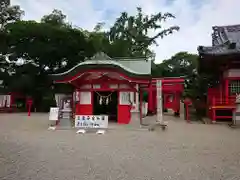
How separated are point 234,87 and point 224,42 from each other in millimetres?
2960

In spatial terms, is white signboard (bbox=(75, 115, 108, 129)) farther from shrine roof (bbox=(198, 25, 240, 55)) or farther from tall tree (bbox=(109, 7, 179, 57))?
tall tree (bbox=(109, 7, 179, 57))

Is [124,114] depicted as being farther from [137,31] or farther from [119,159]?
[137,31]

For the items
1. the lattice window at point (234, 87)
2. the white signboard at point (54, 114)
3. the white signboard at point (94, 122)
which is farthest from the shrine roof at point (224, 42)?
the white signboard at point (54, 114)

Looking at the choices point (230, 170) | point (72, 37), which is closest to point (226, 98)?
point (230, 170)

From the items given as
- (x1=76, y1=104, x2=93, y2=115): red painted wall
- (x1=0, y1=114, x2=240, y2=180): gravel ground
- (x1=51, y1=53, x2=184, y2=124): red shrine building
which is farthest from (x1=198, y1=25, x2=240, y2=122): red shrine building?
(x1=76, y1=104, x2=93, y2=115): red painted wall

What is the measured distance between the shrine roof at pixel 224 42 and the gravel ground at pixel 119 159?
6.54 metres

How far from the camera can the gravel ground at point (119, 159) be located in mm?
4734

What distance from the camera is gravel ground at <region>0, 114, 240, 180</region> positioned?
4734mm

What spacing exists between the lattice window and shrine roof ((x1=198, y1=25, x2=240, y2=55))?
2122 millimetres

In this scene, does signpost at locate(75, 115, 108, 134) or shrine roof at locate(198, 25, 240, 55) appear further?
shrine roof at locate(198, 25, 240, 55)

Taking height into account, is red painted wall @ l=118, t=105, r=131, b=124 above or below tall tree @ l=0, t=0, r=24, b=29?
below

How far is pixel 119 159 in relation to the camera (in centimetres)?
593

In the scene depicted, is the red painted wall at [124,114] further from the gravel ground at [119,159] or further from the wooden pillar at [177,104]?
the wooden pillar at [177,104]

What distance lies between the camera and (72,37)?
25031mm
